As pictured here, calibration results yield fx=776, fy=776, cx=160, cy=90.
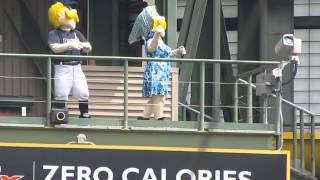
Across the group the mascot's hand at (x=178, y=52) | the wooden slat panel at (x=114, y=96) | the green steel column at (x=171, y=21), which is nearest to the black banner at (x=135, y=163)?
the wooden slat panel at (x=114, y=96)

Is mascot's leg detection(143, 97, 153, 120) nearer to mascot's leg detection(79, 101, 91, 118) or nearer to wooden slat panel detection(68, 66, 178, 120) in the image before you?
wooden slat panel detection(68, 66, 178, 120)

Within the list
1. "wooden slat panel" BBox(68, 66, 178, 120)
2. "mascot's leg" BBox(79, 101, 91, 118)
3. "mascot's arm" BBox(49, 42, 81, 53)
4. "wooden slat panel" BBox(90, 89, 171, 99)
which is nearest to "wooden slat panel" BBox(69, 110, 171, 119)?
"wooden slat panel" BBox(68, 66, 178, 120)

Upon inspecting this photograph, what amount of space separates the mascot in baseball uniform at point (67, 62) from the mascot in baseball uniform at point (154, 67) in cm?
79

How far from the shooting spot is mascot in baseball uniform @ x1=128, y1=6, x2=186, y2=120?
10.0 metres

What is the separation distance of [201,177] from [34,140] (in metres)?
2.16

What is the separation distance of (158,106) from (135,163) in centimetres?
82

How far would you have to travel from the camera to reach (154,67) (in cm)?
1009

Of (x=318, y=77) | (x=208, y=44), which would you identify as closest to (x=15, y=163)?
(x=208, y=44)

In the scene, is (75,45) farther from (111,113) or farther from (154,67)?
(111,113)

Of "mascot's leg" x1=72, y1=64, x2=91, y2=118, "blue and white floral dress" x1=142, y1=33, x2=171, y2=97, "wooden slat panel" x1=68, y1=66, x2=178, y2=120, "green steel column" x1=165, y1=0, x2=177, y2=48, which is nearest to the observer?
"mascot's leg" x1=72, y1=64, x2=91, y2=118

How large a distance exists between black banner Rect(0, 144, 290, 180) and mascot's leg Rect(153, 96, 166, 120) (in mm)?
496

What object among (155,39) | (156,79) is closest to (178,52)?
(155,39)

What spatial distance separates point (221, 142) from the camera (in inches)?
395

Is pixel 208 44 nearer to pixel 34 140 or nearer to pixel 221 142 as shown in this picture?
pixel 221 142
